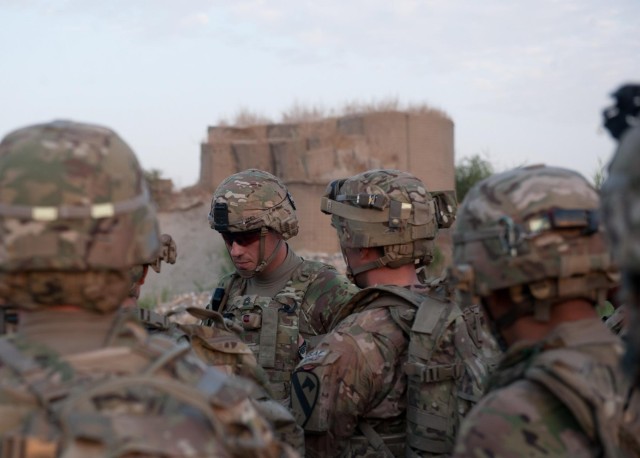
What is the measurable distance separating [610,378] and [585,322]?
227 millimetres

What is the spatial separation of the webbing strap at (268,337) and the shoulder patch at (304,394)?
4.31ft

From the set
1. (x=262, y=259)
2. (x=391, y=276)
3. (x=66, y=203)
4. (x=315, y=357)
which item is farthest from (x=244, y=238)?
(x=66, y=203)

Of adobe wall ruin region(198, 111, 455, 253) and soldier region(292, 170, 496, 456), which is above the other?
adobe wall ruin region(198, 111, 455, 253)

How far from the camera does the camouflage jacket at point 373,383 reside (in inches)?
160

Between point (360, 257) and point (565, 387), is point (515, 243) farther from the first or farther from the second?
point (360, 257)

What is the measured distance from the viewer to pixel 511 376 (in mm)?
2523

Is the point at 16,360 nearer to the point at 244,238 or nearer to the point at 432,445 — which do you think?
the point at 432,445

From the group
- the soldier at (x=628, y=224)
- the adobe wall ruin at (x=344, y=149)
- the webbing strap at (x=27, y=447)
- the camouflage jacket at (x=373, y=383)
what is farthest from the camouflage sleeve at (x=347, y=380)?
the adobe wall ruin at (x=344, y=149)

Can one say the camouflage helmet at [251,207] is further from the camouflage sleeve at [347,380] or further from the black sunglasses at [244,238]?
the camouflage sleeve at [347,380]

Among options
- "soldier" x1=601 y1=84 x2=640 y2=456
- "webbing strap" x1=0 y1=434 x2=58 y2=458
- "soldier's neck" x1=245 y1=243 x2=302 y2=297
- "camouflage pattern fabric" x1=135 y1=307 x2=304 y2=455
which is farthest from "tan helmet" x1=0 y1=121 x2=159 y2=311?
"soldier's neck" x1=245 y1=243 x2=302 y2=297

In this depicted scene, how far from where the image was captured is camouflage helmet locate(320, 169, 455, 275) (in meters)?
4.62

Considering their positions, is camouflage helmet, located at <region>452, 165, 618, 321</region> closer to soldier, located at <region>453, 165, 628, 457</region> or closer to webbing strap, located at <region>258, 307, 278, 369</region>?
soldier, located at <region>453, 165, 628, 457</region>

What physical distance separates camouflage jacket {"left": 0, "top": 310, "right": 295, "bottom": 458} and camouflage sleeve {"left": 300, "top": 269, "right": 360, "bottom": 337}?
3.24 m

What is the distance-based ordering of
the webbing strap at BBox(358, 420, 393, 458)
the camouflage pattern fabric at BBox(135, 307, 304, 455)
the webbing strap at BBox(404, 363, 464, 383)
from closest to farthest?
the camouflage pattern fabric at BBox(135, 307, 304, 455) → the webbing strap at BBox(404, 363, 464, 383) → the webbing strap at BBox(358, 420, 393, 458)
